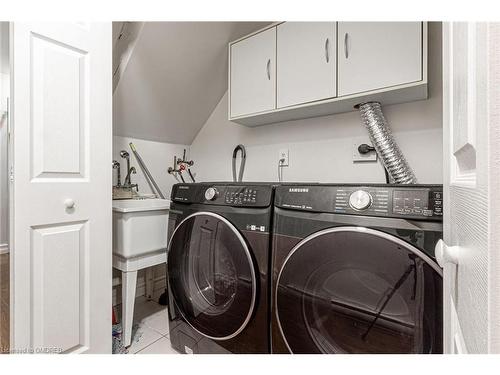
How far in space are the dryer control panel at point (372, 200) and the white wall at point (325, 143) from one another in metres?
0.71

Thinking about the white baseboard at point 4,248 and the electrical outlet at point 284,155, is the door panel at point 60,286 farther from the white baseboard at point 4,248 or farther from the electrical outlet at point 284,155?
the electrical outlet at point 284,155

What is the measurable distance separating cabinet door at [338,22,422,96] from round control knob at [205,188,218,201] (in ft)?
2.65

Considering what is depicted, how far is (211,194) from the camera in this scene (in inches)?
43.7

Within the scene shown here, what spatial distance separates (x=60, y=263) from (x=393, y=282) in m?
1.26

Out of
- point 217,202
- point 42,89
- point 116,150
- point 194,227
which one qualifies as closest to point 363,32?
point 217,202

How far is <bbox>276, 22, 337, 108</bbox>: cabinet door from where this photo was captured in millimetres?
1233

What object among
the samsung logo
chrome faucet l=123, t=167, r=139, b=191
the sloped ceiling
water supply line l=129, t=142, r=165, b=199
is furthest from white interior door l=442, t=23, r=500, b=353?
water supply line l=129, t=142, r=165, b=199

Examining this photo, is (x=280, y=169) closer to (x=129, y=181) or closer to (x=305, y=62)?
(x=305, y=62)

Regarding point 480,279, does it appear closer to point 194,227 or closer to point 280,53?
point 194,227

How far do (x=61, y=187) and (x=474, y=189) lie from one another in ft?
4.18

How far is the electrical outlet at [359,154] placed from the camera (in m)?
1.39

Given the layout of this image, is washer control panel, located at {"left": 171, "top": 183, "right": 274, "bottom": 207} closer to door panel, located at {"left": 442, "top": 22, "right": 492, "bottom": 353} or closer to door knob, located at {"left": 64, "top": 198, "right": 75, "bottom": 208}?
door knob, located at {"left": 64, "top": 198, "right": 75, "bottom": 208}

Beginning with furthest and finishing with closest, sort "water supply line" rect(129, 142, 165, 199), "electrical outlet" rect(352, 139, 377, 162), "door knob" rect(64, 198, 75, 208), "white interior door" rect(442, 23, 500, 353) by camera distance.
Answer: "water supply line" rect(129, 142, 165, 199) → "electrical outlet" rect(352, 139, 377, 162) → "door knob" rect(64, 198, 75, 208) → "white interior door" rect(442, 23, 500, 353)
